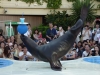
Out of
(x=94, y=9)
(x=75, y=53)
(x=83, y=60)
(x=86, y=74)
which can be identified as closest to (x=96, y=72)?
(x=86, y=74)

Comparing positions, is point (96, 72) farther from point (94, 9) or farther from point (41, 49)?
point (94, 9)

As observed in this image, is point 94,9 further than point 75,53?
Yes

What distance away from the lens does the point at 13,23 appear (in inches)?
908

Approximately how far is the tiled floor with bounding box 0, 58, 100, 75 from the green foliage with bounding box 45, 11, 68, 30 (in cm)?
1218

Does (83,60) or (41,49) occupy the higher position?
(41,49)

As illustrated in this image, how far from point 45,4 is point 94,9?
11.9ft

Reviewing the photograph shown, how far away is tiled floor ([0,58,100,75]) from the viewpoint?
724 centimetres

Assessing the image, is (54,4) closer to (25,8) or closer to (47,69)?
(25,8)

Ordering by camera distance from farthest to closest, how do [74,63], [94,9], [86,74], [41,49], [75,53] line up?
1. [94,9]
2. [75,53]
3. [74,63]
4. [41,49]
5. [86,74]

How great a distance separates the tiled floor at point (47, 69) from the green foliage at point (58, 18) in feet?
40.0

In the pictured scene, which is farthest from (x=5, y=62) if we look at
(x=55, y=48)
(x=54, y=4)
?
(x=54, y=4)

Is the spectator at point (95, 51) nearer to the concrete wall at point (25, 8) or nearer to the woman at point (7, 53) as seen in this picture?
the woman at point (7, 53)

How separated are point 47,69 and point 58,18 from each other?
48.3 feet

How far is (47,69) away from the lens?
308 inches
